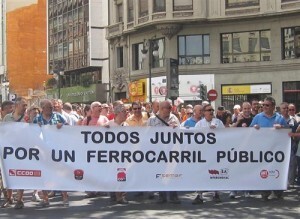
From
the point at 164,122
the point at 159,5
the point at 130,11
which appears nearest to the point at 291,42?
the point at 159,5

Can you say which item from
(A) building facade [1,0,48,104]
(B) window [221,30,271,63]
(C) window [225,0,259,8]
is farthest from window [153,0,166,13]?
(A) building facade [1,0,48,104]

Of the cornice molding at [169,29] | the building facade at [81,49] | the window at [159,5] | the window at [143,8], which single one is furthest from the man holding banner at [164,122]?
the building facade at [81,49]

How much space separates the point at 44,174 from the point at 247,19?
28.2 metres

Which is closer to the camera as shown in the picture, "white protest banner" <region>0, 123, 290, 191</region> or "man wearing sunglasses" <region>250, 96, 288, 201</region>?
"white protest banner" <region>0, 123, 290, 191</region>

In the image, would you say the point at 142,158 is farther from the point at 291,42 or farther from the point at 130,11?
the point at 130,11

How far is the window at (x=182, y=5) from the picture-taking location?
36219mm

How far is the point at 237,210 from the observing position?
27.9 ft

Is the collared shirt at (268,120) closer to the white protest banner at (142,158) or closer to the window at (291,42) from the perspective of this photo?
the white protest banner at (142,158)

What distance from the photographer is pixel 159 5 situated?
37.3m

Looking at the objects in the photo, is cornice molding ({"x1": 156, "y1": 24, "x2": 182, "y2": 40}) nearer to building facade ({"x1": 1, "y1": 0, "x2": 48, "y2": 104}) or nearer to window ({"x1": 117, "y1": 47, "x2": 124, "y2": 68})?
window ({"x1": 117, "y1": 47, "x2": 124, "y2": 68})

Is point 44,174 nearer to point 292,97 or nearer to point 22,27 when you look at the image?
point 292,97

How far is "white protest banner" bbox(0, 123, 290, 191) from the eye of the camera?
8703 millimetres

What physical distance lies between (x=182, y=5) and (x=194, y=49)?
3129 millimetres

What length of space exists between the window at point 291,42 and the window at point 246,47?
1.01 m
